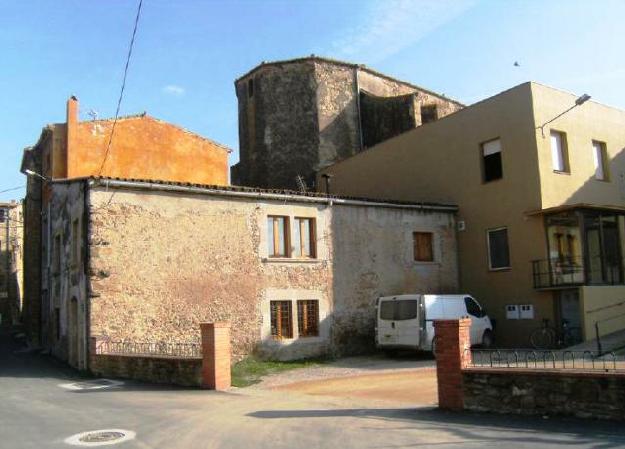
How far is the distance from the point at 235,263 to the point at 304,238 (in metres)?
2.77

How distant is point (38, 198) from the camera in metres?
29.3

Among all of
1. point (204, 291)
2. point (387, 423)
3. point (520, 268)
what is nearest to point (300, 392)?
point (387, 423)

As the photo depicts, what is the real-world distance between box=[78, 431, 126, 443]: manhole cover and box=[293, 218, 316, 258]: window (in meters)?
11.6

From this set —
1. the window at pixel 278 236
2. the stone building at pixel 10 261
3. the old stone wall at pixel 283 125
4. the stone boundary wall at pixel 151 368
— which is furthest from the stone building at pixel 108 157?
the stone building at pixel 10 261

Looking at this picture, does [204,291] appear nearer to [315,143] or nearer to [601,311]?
[601,311]

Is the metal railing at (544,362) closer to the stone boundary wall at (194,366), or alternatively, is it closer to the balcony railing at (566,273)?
the balcony railing at (566,273)

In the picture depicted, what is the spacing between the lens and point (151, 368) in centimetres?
1431

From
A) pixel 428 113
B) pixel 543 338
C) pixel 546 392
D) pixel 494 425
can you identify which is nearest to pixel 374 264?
pixel 543 338

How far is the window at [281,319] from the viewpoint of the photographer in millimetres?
18978

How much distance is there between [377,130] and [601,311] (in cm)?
1614

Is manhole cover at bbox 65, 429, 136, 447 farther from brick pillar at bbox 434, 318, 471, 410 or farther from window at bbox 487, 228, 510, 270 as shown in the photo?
window at bbox 487, 228, 510, 270

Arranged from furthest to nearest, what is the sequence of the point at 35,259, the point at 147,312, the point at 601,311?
the point at 35,259 < the point at 601,311 < the point at 147,312

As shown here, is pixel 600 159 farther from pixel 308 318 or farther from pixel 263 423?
pixel 263 423

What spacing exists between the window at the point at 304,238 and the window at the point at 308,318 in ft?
5.16
